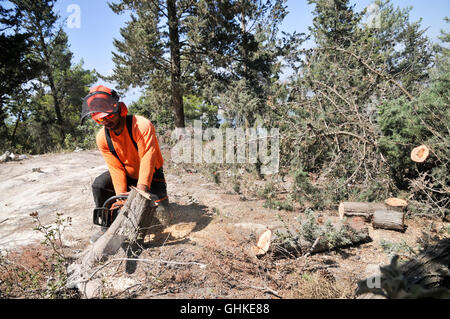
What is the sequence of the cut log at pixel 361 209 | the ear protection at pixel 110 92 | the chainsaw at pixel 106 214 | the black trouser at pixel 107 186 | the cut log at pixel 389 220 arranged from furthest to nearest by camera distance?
the cut log at pixel 361 209 → the cut log at pixel 389 220 → the black trouser at pixel 107 186 → the chainsaw at pixel 106 214 → the ear protection at pixel 110 92

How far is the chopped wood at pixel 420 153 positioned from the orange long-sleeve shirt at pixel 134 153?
13.0 ft

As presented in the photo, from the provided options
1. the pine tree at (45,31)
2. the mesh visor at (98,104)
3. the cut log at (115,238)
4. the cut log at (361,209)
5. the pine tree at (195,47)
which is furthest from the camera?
the pine tree at (45,31)

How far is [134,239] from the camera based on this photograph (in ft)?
8.72

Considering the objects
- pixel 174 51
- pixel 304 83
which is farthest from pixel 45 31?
pixel 304 83

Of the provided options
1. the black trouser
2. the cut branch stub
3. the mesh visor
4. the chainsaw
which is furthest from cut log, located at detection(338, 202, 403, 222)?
the mesh visor

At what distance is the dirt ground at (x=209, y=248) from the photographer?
8.21 feet

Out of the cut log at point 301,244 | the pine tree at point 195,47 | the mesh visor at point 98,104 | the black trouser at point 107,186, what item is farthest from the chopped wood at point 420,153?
the pine tree at point 195,47

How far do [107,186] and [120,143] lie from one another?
69 cm

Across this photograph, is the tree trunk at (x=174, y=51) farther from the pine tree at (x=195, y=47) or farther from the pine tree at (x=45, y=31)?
the pine tree at (x=45, y=31)

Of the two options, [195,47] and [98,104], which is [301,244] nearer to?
[98,104]

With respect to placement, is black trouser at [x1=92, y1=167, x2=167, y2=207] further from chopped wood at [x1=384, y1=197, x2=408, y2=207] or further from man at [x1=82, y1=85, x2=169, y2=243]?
chopped wood at [x1=384, y1=197, x2=408, y2=207]

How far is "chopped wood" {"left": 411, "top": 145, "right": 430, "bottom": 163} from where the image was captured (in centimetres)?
406

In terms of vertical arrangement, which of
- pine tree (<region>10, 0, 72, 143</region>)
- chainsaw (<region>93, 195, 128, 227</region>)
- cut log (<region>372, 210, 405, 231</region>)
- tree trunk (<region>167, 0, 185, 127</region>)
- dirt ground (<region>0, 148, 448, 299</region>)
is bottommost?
dirt ground (<region>0, 148, 448, 299</region>)
